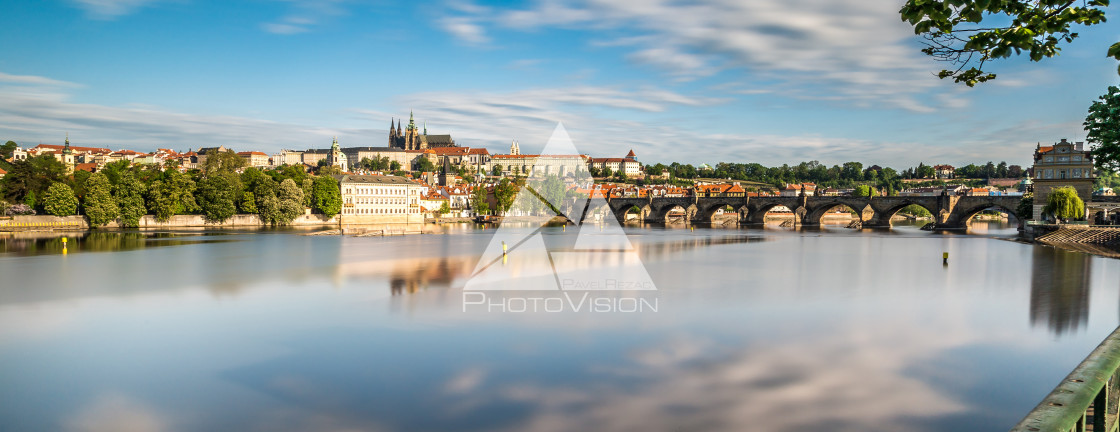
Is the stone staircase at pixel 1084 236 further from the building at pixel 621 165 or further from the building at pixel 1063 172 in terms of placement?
the building at pixel 621 165

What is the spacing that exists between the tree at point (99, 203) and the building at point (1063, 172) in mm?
72057

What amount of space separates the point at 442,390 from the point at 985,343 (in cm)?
1098

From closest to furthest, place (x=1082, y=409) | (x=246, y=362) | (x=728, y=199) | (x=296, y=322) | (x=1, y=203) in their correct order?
(x=1082, y=409)
(x=246, y=362)
(x=296, y=322)
(x=1, y=203)
(x=728, y=199)

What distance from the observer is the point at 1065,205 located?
4384cm

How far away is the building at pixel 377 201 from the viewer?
73.8 meters

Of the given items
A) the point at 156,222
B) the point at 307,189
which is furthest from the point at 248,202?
the point at 156,222

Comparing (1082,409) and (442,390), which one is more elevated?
(1082,409)

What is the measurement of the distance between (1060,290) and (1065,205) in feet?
92.1

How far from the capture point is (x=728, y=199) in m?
78.8

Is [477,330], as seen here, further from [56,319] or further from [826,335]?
[56,319]

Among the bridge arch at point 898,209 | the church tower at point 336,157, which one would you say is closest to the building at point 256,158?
the church tower at point 336,157

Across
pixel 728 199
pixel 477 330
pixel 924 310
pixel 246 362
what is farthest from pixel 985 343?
pixel 728 199

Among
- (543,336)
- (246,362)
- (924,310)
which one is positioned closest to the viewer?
(246,362)

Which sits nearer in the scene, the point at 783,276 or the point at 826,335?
the point at 826,335
